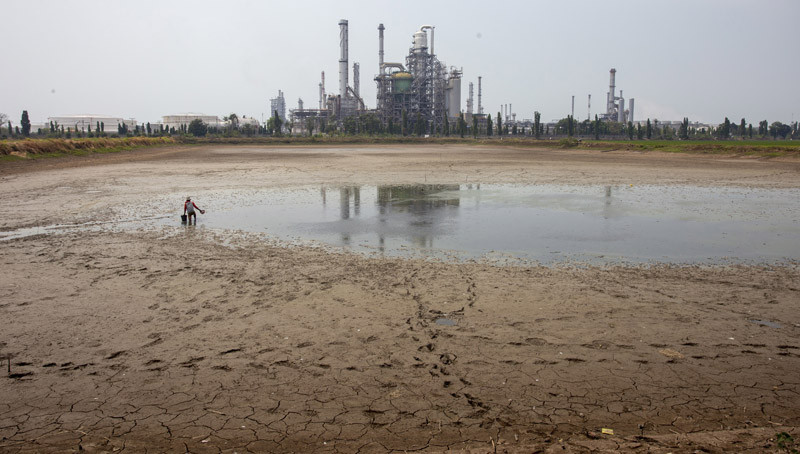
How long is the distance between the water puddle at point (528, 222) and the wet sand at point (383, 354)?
6.19 feet

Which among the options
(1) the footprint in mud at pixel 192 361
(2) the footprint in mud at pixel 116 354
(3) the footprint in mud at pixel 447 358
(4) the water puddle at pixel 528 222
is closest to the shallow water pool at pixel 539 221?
(4) the water puddle at pixel 528 222

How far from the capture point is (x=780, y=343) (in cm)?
802

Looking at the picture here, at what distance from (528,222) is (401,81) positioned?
143759mm

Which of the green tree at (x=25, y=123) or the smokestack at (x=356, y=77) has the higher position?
the smokestack at (x=356, y=77)

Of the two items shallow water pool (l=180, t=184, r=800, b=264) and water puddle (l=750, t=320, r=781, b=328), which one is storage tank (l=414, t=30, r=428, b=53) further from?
water puddle (l=750, t=320, r=781, b=328)

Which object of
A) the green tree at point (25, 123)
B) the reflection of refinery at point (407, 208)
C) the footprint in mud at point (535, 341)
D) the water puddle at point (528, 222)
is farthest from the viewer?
the green tree at point (25, 123)

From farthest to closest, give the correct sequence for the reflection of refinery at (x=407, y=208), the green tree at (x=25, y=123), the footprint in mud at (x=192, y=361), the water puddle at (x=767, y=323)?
the green tree at (x=25, y=123) < the reflection of refinery at (x=407, y=208) < the water puddle at (x=767, y=323) < the footprint in mud at (x=192, y=361)

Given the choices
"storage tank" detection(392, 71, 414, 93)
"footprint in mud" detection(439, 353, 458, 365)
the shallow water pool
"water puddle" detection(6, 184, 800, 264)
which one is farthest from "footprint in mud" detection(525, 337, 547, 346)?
"storage tank" detection(392, 71, 414, 93)

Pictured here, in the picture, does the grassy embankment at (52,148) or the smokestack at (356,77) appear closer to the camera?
the grassy embankment at (52,148)

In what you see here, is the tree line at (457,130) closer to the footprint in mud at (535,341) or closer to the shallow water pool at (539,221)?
the shallow water pool at (539,221)

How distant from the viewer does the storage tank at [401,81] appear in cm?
15550

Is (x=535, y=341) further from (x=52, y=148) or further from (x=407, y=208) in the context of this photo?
(x=52, y=148)

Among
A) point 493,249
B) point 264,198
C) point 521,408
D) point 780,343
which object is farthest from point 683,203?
point 521,408

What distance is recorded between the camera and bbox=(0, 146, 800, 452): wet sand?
5.80 metres
